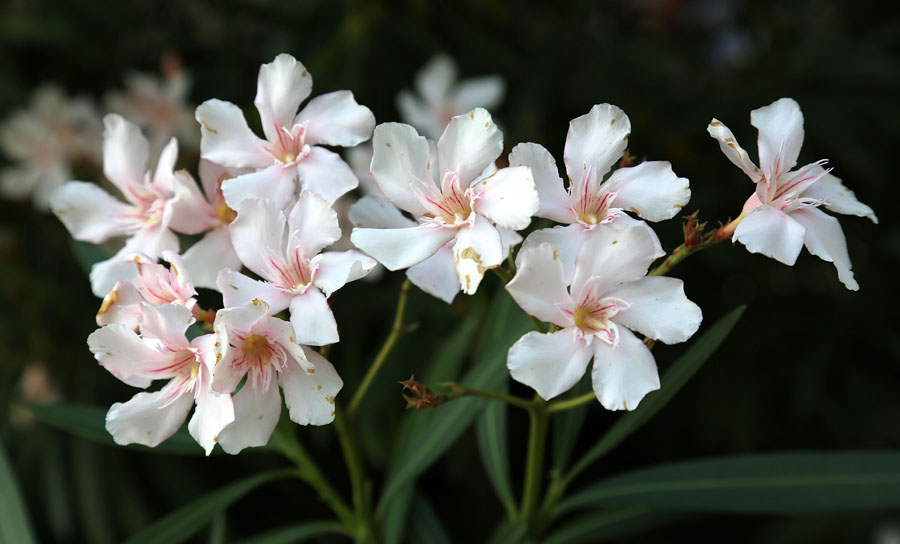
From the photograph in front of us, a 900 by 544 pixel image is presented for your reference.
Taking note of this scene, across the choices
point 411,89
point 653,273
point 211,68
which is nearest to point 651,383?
point 653,273

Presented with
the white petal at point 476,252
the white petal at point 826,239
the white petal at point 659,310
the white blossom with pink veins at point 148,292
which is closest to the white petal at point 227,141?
the white blossom with pink veins at point 148,292

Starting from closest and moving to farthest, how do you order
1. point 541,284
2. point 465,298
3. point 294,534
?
point 541,284
point 294,534
point 465,298

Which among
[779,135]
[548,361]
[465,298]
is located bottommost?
[465,298]

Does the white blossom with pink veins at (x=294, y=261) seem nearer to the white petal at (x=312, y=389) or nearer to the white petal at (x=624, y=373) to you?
the white petal at (x=312, y=389)

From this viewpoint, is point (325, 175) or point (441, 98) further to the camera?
point (441, 98)

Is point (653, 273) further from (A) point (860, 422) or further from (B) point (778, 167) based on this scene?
(A) point (860, 422)

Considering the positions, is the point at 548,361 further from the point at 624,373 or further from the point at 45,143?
the point at 45,143

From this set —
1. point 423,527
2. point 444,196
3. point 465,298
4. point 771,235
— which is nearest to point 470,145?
point 444,196
